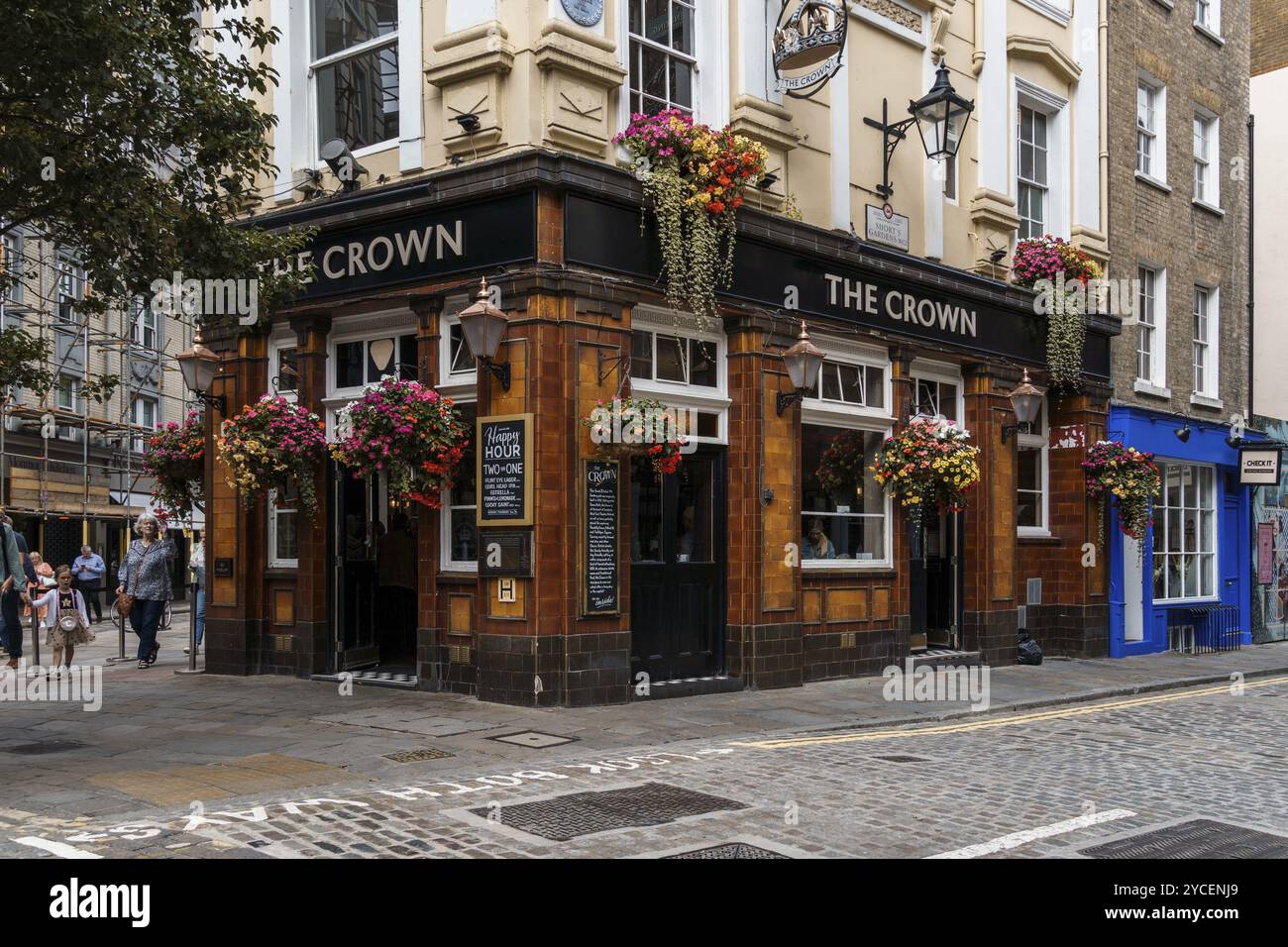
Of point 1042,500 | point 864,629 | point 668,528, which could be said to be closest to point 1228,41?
point 1042,500

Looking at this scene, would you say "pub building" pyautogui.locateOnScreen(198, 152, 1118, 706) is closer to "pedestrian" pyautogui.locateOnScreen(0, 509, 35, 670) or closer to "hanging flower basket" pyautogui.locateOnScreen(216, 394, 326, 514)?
"hanging flower basket" pyautogui.locateOnScreen(216, 394, 326, 514)

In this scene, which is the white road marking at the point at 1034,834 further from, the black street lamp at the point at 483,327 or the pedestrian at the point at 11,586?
the pedestrian at the point at 11,586

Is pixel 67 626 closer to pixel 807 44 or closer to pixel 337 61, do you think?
pixel 337 61

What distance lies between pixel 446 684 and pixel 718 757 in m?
3.96

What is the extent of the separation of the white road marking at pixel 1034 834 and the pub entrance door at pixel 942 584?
964cm

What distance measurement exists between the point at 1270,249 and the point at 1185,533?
9.13m

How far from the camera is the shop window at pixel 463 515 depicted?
40.2ft

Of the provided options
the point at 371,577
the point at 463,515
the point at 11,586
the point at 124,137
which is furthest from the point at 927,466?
the point at 11,586

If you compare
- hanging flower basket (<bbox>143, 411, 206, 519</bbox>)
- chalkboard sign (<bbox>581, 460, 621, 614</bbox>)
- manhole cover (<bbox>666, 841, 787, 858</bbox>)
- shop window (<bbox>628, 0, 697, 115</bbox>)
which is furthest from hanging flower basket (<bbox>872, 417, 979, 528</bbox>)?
manhole cover (<bbox>666, 841, 787, 858</bbox>)

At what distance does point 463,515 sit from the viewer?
12.4 meters

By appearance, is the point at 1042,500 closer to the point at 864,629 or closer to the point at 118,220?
the point at 864,629

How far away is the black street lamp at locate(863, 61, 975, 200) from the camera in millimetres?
15180

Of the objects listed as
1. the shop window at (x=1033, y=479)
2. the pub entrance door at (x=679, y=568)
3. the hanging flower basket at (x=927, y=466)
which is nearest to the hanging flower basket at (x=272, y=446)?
the pub entrance door at (x=679, y=568)

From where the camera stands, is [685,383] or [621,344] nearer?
[621,344]
